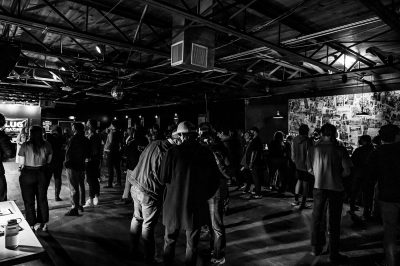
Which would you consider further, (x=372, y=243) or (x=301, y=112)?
(x=301, y=112)

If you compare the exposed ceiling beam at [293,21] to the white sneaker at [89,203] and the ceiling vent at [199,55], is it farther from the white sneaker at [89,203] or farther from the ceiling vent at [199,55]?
the white sneaker at [89,203]

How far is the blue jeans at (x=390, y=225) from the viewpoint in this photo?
301cm

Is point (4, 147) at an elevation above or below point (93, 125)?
below

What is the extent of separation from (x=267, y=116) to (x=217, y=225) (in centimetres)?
864

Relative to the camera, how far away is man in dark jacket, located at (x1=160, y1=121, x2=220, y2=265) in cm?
275

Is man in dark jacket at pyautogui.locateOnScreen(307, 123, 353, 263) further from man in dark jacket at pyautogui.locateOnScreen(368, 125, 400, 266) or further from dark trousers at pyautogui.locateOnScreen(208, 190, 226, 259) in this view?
dark trousers at pyautogui.locateOnScreen(208, 190, 226, 259)

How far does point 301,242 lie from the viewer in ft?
14.1

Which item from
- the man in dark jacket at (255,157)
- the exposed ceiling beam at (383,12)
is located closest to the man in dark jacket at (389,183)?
the exposed ceiling beam at (383,12)

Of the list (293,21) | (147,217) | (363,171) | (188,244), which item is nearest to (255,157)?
(363,171)

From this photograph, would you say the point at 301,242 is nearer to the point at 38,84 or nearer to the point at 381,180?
the point at 381,180

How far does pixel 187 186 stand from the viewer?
2.75 m

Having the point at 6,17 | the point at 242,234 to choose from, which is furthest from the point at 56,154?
the point at 242,234

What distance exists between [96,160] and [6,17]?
306 centimetres

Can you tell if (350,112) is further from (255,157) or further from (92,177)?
(92,177)
